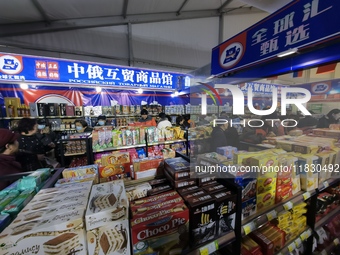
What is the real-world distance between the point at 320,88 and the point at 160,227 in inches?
204

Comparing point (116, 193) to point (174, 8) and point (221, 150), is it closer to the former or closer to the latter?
point (221, 150)

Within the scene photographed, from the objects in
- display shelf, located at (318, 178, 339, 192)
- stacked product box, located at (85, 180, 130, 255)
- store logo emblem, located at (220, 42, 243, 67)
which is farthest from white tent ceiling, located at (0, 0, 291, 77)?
stacked product box, located at (85, 180, 130, 255)

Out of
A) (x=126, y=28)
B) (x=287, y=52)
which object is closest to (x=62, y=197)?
(x=287, y=52)

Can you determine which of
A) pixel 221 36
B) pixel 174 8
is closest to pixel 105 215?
pixel 174 8

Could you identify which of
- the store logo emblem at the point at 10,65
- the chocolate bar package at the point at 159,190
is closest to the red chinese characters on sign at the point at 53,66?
the store logo emblem at the point at 10,65

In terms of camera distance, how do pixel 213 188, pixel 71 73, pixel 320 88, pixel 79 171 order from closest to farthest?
pixel 213 188, pixel 79 171, pixel 71 73, pixel 320 88

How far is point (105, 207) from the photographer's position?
70 centimetres

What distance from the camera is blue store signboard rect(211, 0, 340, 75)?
1.36 meters

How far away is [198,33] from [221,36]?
46.1 inches

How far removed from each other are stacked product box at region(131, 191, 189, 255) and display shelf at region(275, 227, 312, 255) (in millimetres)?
1078

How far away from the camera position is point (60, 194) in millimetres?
858

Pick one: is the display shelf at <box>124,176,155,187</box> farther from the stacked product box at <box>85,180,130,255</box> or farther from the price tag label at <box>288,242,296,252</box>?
the price tag label at <box>288,242,296,252</box>

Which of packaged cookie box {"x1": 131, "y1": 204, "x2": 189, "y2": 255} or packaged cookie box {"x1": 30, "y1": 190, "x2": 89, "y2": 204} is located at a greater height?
packaged cookie box {"x1": 30, "y1": 190, "x2": 89, "y2": 204}

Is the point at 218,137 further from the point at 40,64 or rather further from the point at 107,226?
the point at 40,64
